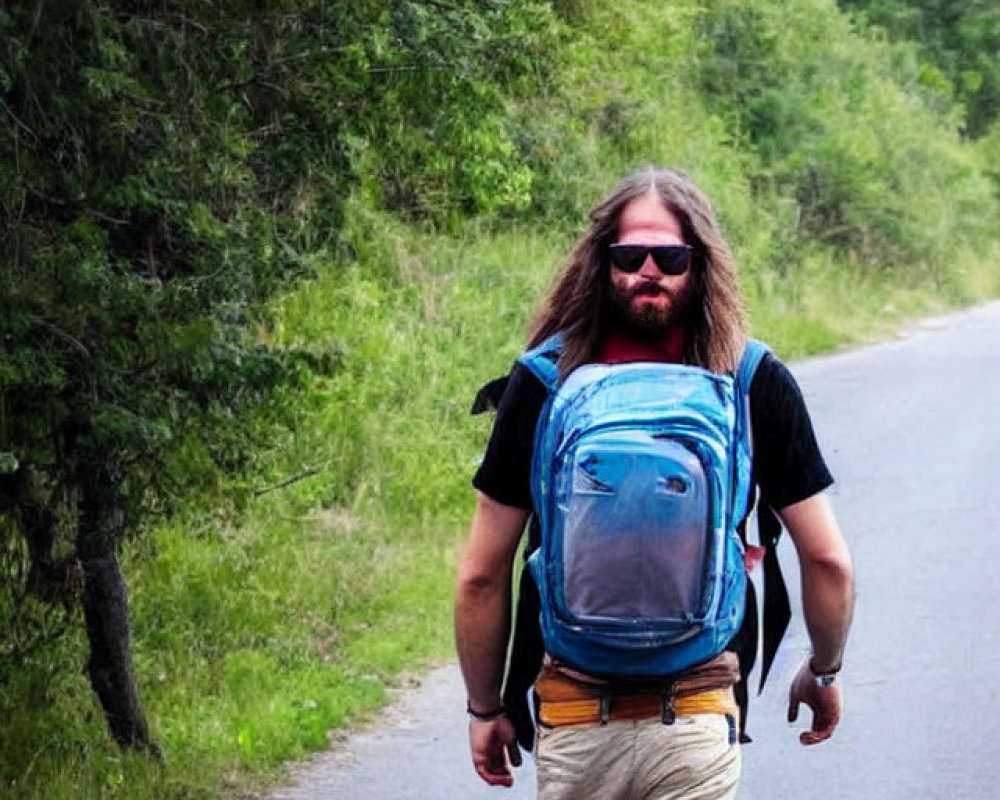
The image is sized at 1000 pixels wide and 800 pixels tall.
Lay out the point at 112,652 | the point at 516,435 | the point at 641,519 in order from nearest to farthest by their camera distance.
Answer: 1. the point at 641,519
2. the point at 516,435
3. the point at 112,652

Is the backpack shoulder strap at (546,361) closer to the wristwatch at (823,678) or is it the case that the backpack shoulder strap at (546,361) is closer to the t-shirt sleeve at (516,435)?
the t-shirt sleeve at (516,435)

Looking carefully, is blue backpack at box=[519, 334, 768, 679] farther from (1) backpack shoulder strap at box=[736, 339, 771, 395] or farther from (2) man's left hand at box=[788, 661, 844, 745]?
(2) man's left hand at box=[788, 661, 844, 745]

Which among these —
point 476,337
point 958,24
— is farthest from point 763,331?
point 958,24

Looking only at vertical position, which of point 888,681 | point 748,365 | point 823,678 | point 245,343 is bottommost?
point 888,681

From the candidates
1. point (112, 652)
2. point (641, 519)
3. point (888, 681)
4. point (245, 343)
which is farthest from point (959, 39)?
point (641, 519)

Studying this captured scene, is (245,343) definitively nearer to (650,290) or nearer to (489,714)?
(489,714)

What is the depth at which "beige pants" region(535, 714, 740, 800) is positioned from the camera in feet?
11.8

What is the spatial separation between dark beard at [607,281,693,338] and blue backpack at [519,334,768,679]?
14 centimetres

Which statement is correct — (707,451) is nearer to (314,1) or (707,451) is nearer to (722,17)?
(314,1)

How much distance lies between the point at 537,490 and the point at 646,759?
49 centimetres

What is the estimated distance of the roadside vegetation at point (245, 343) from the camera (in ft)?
20.1

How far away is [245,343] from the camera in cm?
657

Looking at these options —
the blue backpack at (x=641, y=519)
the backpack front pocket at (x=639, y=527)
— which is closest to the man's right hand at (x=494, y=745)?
the blue backpack at (x=641, y=519)

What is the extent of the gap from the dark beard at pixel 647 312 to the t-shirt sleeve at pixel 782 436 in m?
0.17
